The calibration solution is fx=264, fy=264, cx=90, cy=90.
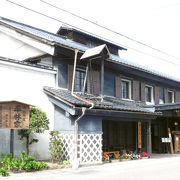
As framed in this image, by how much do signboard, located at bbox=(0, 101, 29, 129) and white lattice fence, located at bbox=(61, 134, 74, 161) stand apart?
2592mm

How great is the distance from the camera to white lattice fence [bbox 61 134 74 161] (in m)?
11.9

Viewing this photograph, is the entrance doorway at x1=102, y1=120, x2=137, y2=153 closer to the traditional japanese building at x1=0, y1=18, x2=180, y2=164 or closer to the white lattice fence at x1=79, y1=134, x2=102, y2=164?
the traditional japanese building at x1=0, y1=18, x2=180, y2=164

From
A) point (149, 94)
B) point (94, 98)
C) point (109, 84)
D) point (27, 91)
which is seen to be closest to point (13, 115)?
point (27, 91)

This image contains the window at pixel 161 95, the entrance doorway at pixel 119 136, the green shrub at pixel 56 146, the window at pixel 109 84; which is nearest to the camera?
the green shrub at pixel 56 146

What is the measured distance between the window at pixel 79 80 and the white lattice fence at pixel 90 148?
3.66m

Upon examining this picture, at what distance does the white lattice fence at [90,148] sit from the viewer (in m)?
12.0

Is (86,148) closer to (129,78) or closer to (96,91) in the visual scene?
(96,91)

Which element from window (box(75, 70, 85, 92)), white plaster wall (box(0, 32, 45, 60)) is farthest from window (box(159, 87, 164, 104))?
white plaster wall (box(0, 32, 45, 60))

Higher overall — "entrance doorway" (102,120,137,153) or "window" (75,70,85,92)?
"window" (75,70,85,92)

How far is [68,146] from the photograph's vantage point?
1220 cm

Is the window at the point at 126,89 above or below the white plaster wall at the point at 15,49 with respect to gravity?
below

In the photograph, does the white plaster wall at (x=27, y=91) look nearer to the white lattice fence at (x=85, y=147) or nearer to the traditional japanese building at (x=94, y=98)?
the traditional japanese building at (x=94, y=98)

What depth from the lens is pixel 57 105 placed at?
42.3ft

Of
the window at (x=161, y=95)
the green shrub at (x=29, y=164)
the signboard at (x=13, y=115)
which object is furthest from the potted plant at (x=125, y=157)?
the window at (x=161, y=95)
